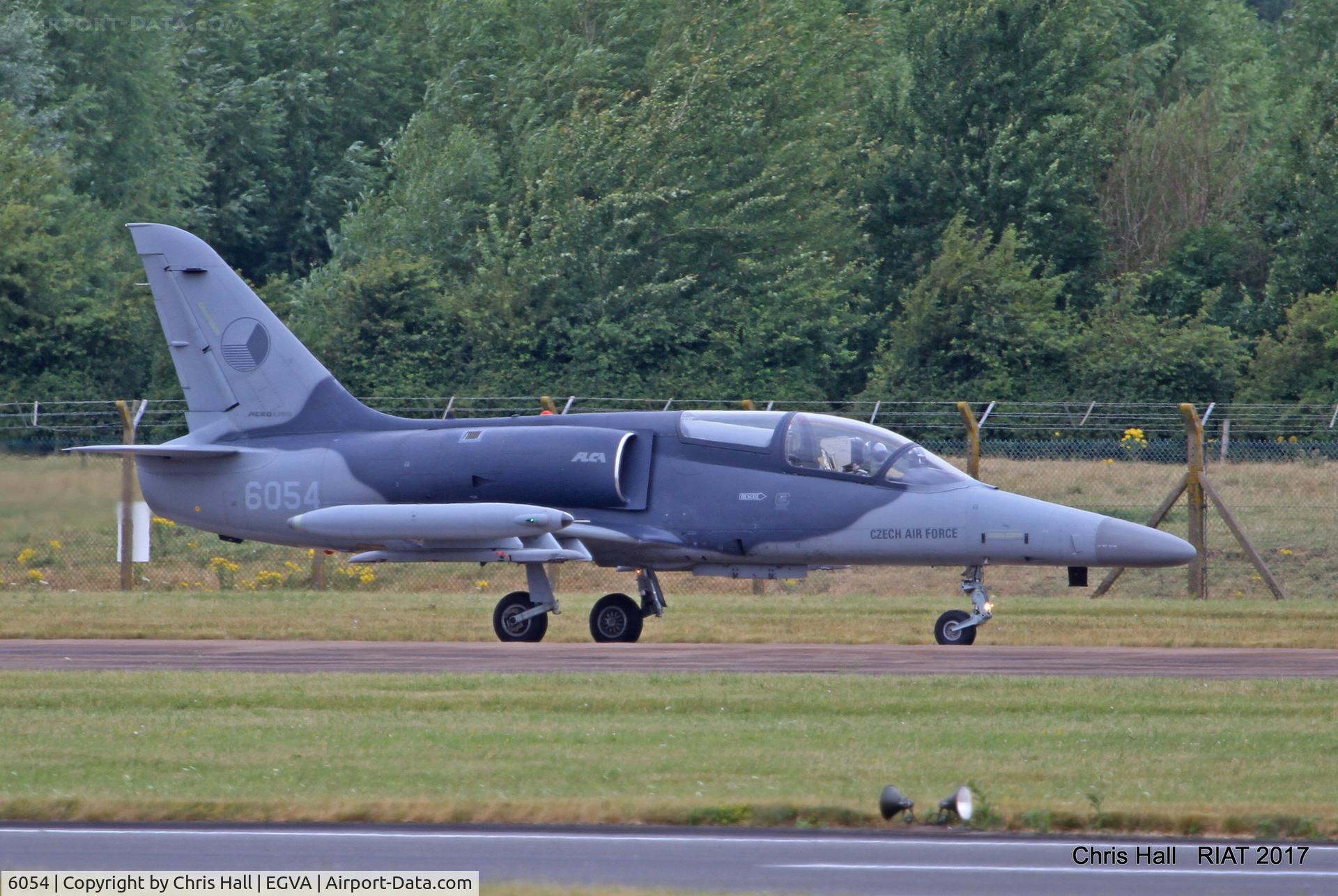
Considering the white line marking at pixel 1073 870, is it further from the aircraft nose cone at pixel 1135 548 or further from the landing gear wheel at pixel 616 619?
the landing gear wheel at pixel 616 619

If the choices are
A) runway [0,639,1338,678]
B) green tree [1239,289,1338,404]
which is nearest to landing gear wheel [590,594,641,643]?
runway [0,639,1338,678]

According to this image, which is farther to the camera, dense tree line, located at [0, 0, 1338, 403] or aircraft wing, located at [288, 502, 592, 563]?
dense tree line, located at [0, 0, 1338, 403]

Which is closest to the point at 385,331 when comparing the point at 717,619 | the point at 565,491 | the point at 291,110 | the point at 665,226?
the point at 665,226

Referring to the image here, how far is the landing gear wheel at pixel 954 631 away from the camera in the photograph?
16516 mm

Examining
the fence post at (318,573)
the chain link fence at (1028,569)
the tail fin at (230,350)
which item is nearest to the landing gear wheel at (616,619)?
the tail fin at (230,350)

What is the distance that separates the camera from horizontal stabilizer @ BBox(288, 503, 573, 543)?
54.6 feet

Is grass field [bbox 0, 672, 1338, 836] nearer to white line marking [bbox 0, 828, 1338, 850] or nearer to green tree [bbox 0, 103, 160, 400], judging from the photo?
white line marking [bbox 0, 828, 1338, 850]

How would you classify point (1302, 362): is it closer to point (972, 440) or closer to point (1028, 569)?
point (1028, 569)

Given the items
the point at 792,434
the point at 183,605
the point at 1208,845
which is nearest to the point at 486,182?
the point at 183,605

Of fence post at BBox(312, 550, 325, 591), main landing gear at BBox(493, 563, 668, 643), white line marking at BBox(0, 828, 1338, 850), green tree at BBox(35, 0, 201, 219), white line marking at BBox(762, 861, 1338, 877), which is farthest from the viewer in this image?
green tree at BBox(35, 0, 201, 219)

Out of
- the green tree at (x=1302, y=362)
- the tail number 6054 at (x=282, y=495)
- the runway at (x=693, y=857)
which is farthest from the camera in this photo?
the green tree at (x=1302, y=362)

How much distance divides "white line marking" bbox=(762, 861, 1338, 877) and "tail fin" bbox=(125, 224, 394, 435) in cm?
1248

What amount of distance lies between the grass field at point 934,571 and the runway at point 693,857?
639 inches

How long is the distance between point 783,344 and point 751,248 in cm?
305
